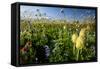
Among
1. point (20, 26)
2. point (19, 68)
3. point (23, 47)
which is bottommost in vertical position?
point (19, 68)

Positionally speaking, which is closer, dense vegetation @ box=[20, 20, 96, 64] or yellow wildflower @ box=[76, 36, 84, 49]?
dense vegetation @ box=[20, 20, 96, 64]

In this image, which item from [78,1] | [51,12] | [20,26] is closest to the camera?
[20,26]

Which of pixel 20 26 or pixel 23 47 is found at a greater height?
pixel 20 26

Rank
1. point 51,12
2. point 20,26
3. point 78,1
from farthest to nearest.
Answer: point 78,1, point 51,12, point 20,26

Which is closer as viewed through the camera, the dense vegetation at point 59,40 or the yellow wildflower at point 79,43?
the dense vegetation at point 59,40

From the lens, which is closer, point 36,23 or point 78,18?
point 36,23

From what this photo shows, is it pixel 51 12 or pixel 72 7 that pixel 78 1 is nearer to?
pixel 72 7

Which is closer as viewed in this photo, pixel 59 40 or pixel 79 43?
pixel 59 40

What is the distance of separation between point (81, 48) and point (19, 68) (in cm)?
92

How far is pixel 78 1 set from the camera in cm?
370

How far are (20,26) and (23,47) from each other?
259mm

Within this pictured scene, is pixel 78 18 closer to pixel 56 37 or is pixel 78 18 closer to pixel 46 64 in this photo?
pixel 56 37
